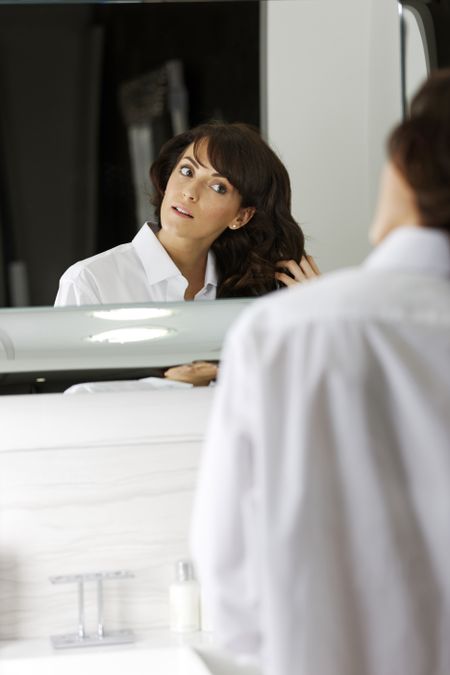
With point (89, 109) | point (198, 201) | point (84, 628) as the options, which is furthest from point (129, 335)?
point (84, 628)

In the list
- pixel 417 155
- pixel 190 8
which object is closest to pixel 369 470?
pixel 417 155

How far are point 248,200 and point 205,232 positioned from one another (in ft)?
0.28

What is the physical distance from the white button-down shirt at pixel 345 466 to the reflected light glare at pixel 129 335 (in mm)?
808

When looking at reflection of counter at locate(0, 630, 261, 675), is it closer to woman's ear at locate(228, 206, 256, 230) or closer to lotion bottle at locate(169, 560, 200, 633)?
lotion bottle at locate(169, 560, 200, 633)

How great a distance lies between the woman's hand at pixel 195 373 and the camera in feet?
5.96

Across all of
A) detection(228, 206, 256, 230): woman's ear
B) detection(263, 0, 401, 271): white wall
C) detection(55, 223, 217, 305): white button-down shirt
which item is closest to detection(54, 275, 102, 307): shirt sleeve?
detection(55, 223, 217, 305): white button-down shirt

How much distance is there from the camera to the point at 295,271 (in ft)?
5.97

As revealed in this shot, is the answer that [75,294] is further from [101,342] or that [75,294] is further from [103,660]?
[103,660]

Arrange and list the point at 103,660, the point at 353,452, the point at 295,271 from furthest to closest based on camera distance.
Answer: the point at 295,271
the point at 103,660
the point at 353,452

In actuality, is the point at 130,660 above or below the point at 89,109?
below

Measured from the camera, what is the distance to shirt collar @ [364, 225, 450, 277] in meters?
0.97

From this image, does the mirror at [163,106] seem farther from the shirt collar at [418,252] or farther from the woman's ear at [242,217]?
the shirt collar at [418,252]

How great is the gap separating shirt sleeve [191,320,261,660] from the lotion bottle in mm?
787

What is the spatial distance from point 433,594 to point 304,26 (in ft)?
3.59
